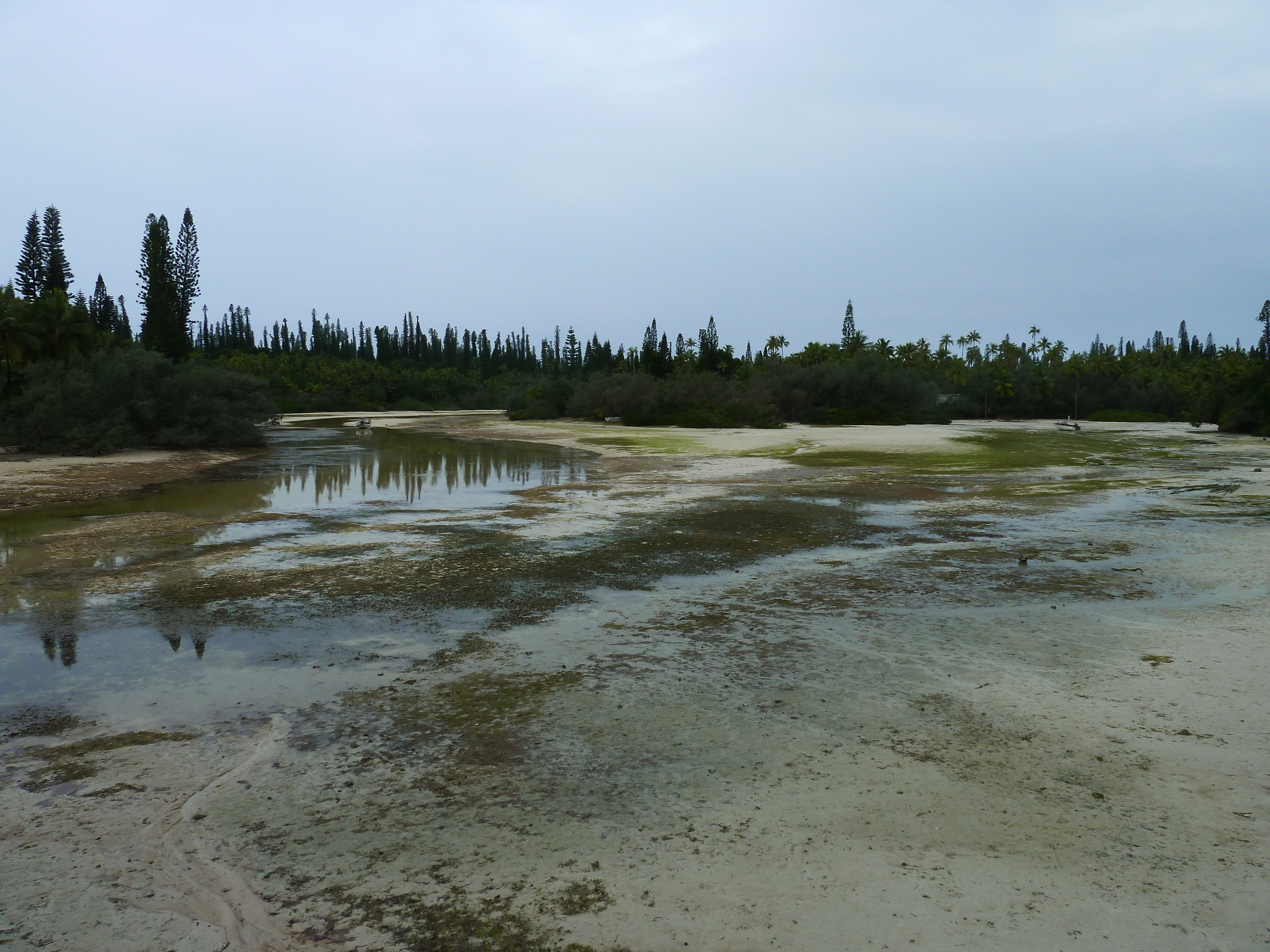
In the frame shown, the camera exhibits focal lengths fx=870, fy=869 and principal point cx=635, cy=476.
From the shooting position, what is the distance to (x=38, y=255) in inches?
2473

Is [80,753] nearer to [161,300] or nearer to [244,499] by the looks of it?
[244,499]

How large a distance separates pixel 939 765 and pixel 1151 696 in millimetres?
1982

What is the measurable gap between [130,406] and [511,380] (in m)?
75.7

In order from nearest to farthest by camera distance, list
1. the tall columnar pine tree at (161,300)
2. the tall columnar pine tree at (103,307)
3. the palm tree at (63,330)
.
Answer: the palm tree at (63,330)
the tall columnar pine tree at (161,300)
the tall columnar pine tree at (103,307)

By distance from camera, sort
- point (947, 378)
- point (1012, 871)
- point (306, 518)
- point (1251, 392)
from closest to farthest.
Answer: point (1012, 871)
point (306, 518)
point (1251, 392)
point (947, 378)

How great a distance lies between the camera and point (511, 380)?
105 m

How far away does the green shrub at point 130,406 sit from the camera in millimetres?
27297

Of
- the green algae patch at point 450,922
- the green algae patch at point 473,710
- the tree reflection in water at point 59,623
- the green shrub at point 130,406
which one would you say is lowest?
the tree reflection in water at point 59,623

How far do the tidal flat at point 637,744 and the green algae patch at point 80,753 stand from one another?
0.03 metres

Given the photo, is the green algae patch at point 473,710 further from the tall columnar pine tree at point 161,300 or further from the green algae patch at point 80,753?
the tall columnar pine tree at point 161,300

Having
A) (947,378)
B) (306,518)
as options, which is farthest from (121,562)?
(947,378)

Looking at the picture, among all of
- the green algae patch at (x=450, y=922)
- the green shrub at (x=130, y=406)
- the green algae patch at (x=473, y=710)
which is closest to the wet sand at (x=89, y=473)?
the green shrub at (x=130, y=406)

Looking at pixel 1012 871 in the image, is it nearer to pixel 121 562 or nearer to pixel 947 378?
pixel 121 562

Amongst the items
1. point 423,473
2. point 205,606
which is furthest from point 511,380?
point 205,606
